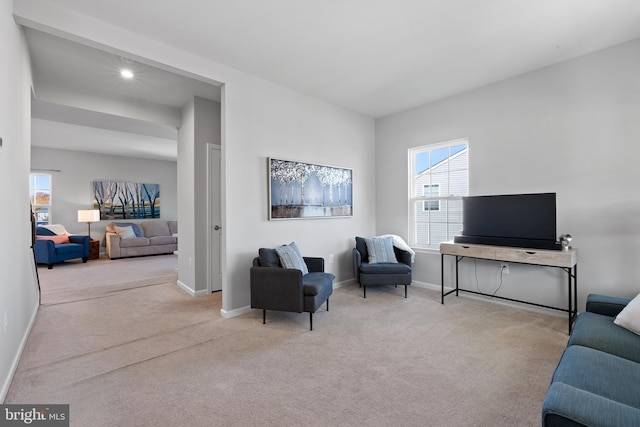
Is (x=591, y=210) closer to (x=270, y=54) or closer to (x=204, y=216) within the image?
(x=270, y=54)

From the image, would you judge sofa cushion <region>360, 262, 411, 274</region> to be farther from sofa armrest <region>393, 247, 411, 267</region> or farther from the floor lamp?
the floor lamp

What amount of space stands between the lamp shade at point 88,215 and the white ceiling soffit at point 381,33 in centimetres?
628

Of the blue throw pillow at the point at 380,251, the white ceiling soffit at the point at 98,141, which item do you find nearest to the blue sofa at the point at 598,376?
the blue throw pillow at the point at 380,251

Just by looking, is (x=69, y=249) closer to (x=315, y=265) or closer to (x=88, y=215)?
(x=88, y=215)

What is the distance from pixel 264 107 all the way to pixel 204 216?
175 cm

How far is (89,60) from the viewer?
9.98 ft

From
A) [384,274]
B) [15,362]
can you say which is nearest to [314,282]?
[384,274]

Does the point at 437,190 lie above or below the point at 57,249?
above

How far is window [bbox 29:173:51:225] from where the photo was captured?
6934 mm

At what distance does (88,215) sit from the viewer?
716 cm

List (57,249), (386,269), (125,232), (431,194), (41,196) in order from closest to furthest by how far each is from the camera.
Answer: (386,269) → (431,194) → (57,249) → (41,196) → (125,232)

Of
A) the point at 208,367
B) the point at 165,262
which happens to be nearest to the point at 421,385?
the point at 208,367

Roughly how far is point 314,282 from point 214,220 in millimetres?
2022

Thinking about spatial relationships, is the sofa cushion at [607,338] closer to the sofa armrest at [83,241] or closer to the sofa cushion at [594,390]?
the sofa cushion at [594,390]
